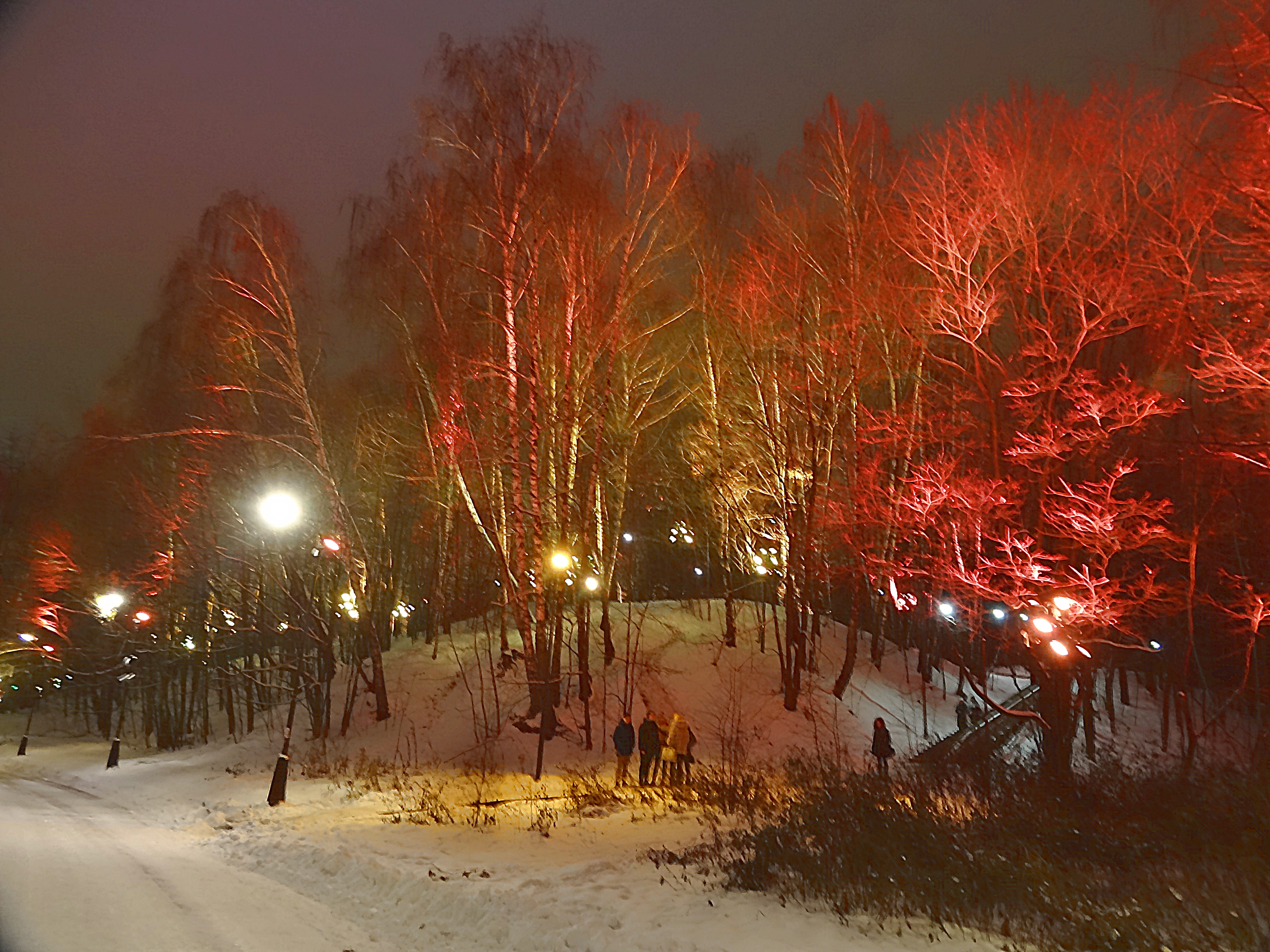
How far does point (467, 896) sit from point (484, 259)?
12.3m

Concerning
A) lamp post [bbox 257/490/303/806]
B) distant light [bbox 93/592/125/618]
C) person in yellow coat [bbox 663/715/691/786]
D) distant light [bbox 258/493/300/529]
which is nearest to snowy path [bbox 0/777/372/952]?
lamp post [bbox 257/490/303/806]

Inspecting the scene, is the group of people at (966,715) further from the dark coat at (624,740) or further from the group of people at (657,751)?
the dark coat at (624,740)

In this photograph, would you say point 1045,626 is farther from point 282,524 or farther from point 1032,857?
point 282,524

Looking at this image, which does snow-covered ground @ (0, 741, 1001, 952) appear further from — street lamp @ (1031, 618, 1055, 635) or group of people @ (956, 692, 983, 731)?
group of people @ (956, 692, 983, 731)

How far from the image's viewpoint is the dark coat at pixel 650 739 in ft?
47.8

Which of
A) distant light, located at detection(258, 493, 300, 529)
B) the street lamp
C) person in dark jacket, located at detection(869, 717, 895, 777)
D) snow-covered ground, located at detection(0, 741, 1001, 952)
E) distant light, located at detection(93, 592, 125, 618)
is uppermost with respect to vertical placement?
distant light, located at detection(93, 592, 125, 618)

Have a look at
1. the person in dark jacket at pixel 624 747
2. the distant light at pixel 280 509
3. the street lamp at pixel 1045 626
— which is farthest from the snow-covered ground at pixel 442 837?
the street lamp at pixel 1045 626

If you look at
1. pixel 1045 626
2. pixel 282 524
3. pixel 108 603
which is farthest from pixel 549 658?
pixel 108 603

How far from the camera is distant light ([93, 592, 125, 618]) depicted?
78.5ft

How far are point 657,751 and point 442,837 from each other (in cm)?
470

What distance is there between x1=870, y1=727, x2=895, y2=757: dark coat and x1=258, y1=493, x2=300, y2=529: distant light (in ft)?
38.4

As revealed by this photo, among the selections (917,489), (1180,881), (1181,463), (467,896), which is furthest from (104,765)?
(1181,463)

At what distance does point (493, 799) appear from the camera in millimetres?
13344

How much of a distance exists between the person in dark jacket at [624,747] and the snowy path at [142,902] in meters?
6.88
